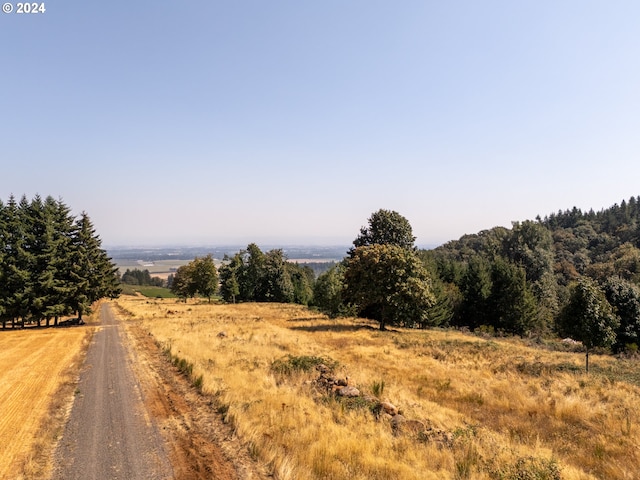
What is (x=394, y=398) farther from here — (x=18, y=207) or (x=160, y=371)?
(x=18, y=207)

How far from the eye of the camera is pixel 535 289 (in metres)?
72.4

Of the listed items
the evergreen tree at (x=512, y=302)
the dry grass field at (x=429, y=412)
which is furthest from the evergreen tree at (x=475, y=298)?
the dry grass field at (x=429, y=412)

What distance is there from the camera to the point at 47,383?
1620 cm

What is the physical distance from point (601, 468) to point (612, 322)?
61.6ft

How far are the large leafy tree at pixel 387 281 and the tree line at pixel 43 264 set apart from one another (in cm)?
3212

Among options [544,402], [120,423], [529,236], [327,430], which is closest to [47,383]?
[120,423]

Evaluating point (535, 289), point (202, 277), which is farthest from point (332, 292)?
point (535, 289)

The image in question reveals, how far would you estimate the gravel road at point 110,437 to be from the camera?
29.0 ft

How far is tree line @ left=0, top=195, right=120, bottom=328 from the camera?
3803cm

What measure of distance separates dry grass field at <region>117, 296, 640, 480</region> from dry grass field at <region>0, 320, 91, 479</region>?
5.23 m

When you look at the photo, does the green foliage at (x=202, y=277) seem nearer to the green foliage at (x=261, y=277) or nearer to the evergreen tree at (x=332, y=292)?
the green foliage at (x=261, y=277)

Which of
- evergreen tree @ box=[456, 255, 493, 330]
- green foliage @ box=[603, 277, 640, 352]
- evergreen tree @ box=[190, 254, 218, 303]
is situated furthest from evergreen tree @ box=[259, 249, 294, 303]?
green foliage @ box=[603, 277, 640, 352]

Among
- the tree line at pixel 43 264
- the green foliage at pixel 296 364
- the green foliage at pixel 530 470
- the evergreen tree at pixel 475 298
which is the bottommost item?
the evergreen tree at pixel 475 298

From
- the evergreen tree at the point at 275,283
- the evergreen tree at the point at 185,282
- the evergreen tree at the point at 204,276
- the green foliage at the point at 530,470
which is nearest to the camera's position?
the green foliage at the point at 530,470
